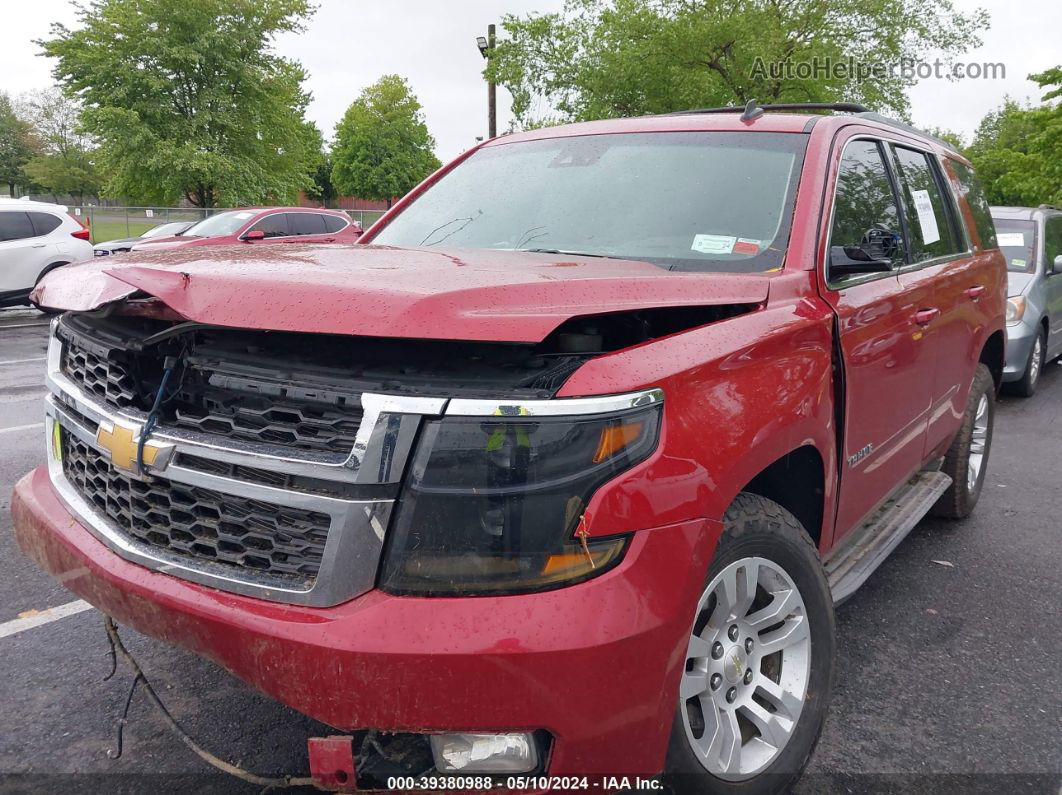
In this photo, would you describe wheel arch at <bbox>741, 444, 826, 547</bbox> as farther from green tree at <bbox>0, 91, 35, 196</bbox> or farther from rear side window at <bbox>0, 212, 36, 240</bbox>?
green tree at <bbox>0, 91, 35, 196</bbox>

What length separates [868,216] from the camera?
3.17 metres

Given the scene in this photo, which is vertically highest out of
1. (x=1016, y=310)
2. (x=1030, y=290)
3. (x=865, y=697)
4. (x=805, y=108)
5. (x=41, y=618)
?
(x=805, y=108)

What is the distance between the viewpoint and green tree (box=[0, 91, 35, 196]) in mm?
73562

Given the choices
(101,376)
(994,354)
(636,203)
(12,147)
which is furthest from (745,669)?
(12,147)

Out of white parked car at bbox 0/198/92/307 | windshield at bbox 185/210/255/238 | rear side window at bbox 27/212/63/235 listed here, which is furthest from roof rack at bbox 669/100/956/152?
rear side window at bbox 27/212/63/235

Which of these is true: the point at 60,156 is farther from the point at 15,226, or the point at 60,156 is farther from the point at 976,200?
the point at 976,200

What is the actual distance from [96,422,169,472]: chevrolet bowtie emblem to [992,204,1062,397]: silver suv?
7.86 meters

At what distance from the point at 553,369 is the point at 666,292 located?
0.43 m

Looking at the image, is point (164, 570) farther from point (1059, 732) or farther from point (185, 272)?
point (1059, 732)

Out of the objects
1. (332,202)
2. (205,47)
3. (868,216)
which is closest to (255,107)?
(205,47)

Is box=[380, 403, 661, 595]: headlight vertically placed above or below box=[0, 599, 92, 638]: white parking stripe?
above

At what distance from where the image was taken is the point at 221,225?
14703mm

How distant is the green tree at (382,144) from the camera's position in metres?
72.2

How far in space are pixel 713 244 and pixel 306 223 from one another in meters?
14.4
